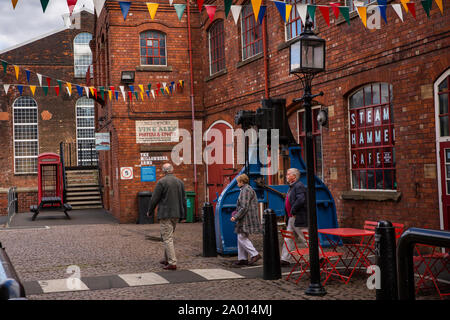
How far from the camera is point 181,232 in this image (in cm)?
1544

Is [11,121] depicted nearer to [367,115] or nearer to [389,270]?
[367,115]

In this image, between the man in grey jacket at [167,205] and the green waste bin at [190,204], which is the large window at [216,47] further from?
the man in grey jacket at [167,205]

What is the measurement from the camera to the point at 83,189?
25.4 meters

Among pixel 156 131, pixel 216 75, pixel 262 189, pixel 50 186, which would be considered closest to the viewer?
pixel 262 189

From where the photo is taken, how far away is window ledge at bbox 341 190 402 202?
10.5 meters

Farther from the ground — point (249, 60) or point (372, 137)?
point (249, 60)

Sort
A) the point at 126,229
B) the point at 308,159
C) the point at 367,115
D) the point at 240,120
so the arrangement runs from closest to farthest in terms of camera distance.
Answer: the point at 308,159
the point at 240,120
the point at 367,115
the point at 126,229

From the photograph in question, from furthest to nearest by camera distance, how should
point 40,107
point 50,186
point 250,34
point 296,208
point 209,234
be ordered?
point 40,107 → point 50,186 → point 250,34 → point 209,234 → point 296,208

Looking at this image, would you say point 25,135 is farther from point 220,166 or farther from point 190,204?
point 220,166

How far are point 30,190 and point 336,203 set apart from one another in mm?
19699

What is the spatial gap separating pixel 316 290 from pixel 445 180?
3.84 metres

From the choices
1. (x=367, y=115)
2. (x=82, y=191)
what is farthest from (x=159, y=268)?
(x=82, y=191)

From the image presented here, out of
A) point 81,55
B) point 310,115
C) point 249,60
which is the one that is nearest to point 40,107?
point 81,55

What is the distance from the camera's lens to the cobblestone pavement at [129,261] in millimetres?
7160
